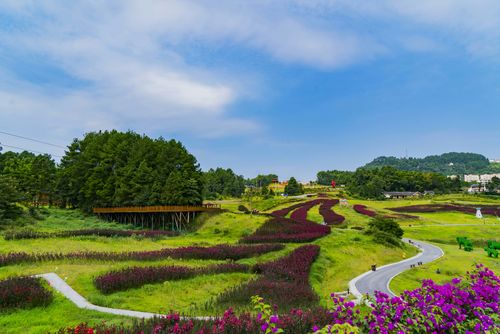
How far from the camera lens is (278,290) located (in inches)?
563

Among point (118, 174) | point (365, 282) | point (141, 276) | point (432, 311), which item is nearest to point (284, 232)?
point (365, 282)

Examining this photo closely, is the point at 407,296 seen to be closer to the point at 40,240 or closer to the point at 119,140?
the point at 40,240

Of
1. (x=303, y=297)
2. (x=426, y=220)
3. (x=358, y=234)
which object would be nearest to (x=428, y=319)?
(x=303, y=297)

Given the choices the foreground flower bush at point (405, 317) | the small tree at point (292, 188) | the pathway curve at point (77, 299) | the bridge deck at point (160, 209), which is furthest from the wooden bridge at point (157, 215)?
the small tree at point (292, 188)

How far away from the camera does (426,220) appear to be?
233 feet

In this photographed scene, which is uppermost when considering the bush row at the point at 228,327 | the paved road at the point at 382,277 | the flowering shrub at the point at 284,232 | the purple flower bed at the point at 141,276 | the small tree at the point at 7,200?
the small tree at the point at 7,200

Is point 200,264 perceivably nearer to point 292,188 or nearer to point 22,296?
point 22,296

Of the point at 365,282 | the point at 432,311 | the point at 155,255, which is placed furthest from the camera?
the point at 365,282

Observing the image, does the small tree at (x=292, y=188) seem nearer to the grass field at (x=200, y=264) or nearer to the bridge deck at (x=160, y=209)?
the grass field at (x=200, y=264)

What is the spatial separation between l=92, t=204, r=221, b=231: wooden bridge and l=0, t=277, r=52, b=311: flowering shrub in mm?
40903

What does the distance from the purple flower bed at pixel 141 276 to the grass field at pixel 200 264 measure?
339 mm

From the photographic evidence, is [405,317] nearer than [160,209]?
Yes

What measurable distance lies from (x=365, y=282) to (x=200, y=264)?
12.1 meters

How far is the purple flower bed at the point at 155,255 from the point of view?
1952cm
